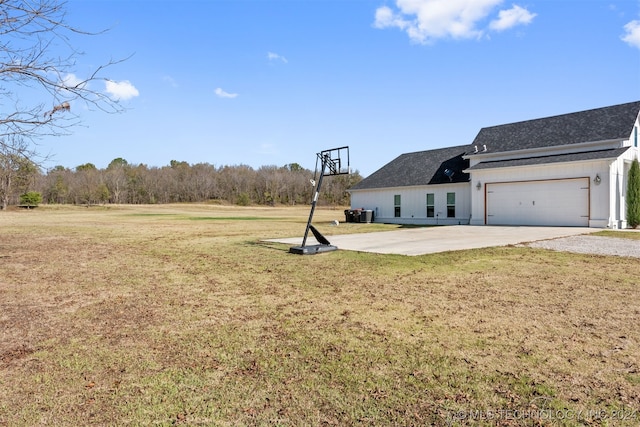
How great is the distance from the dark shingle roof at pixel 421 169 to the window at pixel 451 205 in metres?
0.87

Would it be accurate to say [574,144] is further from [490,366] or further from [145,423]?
[145,423]

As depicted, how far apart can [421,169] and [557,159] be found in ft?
28.3

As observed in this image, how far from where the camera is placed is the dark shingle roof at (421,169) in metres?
23.8

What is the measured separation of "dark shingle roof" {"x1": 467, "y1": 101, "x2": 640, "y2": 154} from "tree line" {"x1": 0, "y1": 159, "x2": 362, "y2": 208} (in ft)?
182

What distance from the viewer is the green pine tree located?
17156 millimetres

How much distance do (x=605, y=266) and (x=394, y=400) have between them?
7130mm

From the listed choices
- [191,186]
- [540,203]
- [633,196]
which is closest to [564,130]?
[540,203]

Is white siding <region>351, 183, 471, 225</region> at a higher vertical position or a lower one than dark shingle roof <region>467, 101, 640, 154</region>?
lower

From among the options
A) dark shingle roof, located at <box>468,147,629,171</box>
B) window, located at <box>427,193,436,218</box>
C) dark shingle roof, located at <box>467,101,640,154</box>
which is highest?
dark shingle roof, located at <box>467,101,640,154</box>

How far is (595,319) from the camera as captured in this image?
14.4 ft

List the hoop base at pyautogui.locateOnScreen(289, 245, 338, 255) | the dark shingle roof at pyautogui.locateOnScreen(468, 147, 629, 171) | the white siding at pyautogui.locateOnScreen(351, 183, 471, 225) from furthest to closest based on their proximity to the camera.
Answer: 1. the white siding at pyautogui.locateOnScreen(351, 183, 471, 225)
2. the dark shingle roof at pyautogui.locateOnScreen(468, 147, 629, 171)
3. the hoop base at pyautogui.locateOnScreen(289, 245, 338, 255)

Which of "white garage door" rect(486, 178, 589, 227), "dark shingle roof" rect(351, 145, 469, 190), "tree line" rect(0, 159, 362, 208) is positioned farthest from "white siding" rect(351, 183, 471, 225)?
"tree line" rect(0, 159, 362, 208)

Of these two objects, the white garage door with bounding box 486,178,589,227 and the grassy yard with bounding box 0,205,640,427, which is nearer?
the grassy yard with bounding box 0,205,640,427

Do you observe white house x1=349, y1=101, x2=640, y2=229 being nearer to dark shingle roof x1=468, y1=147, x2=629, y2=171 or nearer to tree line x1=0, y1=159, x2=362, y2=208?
dark shingle roof x1=468, y1=147, x2=629, y2=171
